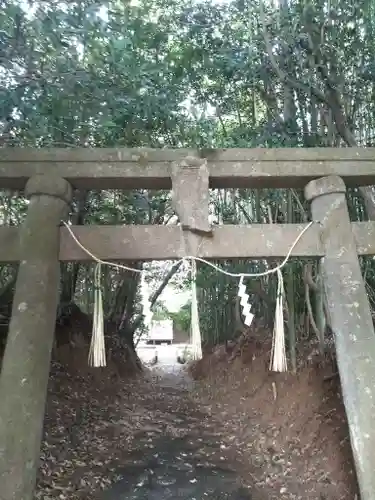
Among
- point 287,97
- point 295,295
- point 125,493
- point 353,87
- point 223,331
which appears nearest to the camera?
point 125,493

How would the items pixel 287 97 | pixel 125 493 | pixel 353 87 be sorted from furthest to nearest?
pixel 287 97 < pixel 353 87 < pixel 125 493

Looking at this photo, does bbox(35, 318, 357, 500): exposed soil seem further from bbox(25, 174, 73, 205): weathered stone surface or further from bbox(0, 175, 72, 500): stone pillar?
bbox(25, 174, 73, 205): weathered stone surface

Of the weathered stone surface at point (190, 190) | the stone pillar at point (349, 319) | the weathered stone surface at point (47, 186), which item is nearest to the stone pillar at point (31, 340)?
the weathered stone surface at point (47, 186)

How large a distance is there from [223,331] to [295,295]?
17.6ft

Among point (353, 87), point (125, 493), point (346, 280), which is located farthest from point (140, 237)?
point (353, 87)

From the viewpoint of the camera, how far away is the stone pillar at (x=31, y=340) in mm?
2631

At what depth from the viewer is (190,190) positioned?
3.33 metres

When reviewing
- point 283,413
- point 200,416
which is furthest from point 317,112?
point 200,416

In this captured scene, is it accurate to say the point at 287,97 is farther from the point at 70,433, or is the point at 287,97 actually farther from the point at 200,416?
the point at 200,416

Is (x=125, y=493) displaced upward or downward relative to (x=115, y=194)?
downward

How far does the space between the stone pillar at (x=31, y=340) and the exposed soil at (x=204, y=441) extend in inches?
68.0

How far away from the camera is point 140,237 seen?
10.6ft

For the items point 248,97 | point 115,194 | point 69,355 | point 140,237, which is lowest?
point 69,355

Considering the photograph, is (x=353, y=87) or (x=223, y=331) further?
(x=223, y=331)
